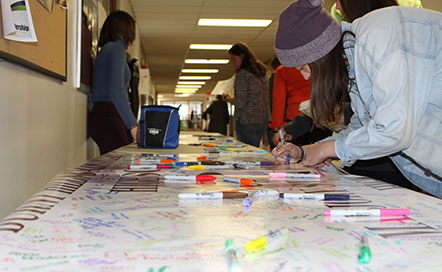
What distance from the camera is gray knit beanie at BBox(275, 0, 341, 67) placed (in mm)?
1075

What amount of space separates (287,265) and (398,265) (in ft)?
0.42

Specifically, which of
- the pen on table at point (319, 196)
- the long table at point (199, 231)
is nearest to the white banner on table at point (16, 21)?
the long table at point (199, 231)

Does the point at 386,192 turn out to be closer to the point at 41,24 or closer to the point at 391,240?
the point at 391,240

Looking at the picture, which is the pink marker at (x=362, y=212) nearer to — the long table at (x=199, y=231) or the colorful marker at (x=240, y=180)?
the long table at (x=199, y=231)

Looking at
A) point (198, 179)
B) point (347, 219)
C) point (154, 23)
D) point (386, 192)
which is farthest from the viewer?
point (154, 23)

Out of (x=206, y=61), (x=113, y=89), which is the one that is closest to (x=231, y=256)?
(x=113, y=89)

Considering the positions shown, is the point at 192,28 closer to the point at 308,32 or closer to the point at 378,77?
the point at 308,32

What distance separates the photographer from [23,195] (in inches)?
64.4

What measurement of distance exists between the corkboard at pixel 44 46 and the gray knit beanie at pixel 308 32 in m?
0.98

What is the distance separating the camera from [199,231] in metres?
0.55

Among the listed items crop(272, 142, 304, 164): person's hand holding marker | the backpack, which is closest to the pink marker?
crop(272, 142, 304, 164): person's hand holding marker

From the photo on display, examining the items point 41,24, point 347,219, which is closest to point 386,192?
point 347,219

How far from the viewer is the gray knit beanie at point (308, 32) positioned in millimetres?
1075

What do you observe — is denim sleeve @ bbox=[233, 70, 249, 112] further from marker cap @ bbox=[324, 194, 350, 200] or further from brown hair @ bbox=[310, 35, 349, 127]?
marker cap @ bbox=[324, 194, 350, 200]
